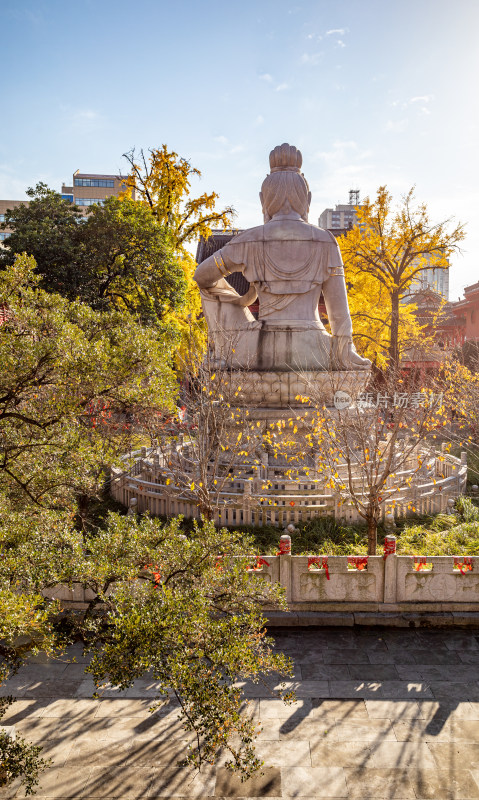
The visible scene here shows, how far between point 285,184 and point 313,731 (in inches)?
419

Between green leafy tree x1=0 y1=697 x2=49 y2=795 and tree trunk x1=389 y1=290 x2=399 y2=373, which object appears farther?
tree trunk x1=389 y1=290 x2=399 y2=373

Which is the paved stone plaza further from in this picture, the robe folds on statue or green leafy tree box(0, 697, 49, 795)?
the robe folds on statue

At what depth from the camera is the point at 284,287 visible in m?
12.1

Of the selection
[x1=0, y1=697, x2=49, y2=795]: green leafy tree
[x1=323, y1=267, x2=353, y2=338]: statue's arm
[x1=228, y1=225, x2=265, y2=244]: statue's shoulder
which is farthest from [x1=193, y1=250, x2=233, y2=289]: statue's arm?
[x1=0, y1=697, x2=49, y2=795]: green leafy tree

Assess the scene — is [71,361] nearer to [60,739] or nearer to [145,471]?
[60,739]

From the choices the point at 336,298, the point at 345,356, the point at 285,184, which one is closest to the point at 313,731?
the point at 345,356

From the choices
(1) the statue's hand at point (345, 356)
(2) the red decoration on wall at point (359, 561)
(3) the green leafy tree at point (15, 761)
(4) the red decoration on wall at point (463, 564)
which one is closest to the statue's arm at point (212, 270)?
(1) the statue's hand at point (345, 356)

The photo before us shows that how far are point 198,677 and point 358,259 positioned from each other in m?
19.2

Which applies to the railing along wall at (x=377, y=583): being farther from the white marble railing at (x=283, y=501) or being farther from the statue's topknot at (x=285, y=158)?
the statue's topknot at (x=285, y=158)

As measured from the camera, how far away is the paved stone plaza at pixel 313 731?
432cm

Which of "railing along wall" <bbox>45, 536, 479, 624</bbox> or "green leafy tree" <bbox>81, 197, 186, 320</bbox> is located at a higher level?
"green leafy tree" <bbox>81, 197, 186, 320</bbox>

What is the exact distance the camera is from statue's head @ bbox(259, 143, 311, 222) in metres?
12.3

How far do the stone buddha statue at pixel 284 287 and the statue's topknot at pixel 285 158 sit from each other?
2cm

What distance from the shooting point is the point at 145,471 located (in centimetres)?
1164
